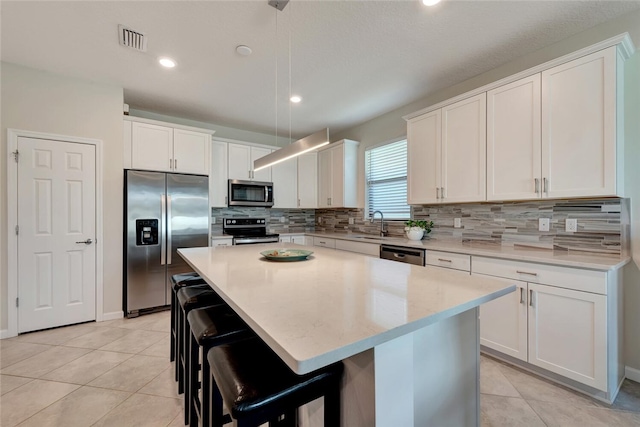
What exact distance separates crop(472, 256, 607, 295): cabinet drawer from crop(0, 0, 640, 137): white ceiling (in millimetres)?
1827

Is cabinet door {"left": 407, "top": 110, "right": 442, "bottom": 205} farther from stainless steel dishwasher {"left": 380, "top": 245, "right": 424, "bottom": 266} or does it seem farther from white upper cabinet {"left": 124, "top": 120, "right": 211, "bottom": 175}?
white upper cabinet {"left": 124, "top": 120, "right": 211, "bottom": 175}

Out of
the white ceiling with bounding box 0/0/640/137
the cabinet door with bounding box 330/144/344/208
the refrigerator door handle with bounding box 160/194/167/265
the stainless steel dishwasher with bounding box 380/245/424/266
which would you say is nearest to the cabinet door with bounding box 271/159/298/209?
the cabinet door with bounding box 330/144/344/208

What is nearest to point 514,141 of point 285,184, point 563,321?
point 563,321

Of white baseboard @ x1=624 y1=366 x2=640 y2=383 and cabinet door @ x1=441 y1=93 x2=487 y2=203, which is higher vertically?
cabinet door @ x1=441 y1=93 x2=487 y2=203

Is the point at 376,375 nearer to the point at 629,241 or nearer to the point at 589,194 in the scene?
the point at 589,194

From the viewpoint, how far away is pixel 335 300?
1.00 meters

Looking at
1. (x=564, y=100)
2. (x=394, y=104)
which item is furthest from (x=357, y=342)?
(x=394, y=104)

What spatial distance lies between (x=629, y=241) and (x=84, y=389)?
13.1 feet

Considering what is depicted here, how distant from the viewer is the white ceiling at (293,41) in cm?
196

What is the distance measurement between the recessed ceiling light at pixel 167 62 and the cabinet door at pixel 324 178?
2.58 meters

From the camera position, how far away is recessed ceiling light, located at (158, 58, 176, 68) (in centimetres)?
257

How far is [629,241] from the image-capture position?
1.99 metres

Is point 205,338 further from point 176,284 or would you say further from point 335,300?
point 176,284

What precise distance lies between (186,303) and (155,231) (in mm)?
2097
